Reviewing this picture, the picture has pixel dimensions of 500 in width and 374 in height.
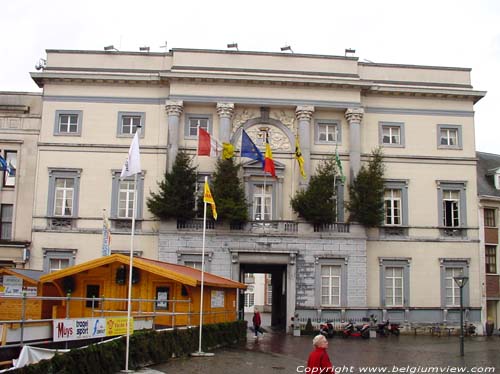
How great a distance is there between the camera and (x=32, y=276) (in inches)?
1085

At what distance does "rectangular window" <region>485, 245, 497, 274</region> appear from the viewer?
4206cm

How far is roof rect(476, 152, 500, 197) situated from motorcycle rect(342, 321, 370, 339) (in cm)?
1224

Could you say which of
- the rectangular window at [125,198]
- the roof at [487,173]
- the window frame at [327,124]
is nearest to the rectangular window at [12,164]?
the rectangular window at [125,198]

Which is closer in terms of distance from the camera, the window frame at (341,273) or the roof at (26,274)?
the roof at (26,274)

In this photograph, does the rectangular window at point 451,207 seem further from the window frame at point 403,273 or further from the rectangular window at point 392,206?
the window frame at point 403,273

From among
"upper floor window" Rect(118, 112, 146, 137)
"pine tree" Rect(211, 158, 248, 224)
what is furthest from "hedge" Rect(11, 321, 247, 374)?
"upper floor window" Rect(118, 112, 146, 137)

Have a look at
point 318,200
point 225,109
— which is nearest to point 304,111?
point 225,109

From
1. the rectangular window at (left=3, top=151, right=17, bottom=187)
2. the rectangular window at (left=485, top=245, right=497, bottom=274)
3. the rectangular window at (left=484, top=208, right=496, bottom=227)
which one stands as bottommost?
the rectangular window at (left=485, top=245, right=497, bottom=274)

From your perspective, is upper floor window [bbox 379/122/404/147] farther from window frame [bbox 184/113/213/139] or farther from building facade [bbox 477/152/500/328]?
window frame [bbox 184/113/213/139]

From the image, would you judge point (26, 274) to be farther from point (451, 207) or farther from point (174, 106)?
point (451, 207)

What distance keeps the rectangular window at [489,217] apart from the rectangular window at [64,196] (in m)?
25.2

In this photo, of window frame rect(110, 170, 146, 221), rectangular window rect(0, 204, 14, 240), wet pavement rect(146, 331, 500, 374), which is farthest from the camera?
rectangular window rect(0, 204, 14, 240)

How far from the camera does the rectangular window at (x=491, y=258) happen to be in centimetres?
4206

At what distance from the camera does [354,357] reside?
25.4m
